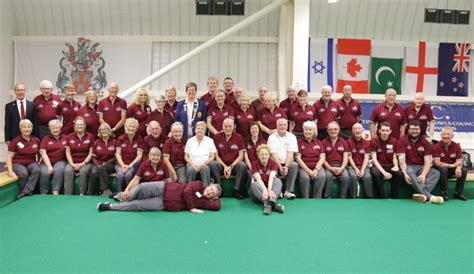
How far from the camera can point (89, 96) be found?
213 inches

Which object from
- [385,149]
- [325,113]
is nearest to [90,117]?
[325,113]

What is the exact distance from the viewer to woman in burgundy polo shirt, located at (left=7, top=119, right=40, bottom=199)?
4.86m

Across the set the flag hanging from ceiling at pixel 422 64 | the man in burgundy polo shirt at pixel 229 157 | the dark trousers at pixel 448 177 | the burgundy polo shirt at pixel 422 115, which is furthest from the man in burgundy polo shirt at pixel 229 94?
the flag hanging from ceiling at pixel 422 64

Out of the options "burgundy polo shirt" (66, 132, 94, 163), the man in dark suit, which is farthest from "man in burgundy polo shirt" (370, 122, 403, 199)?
the man in dark suit

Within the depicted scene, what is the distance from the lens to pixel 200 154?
4.84 m

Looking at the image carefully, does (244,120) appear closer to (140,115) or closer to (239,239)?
(140,115)

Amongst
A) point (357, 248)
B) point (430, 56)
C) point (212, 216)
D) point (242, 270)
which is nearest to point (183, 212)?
point (212, 216)

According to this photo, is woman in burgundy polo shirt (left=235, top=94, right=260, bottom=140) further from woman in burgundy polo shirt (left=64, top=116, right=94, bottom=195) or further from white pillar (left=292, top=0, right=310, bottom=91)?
woman in burgundy polo shirt (left=64, top=116, right=94, bottom=195)

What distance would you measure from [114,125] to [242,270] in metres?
3.74

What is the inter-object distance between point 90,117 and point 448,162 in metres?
5.53

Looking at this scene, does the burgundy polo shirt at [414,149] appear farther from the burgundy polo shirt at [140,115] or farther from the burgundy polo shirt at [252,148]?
the burgundy polo shirt at [140,115]

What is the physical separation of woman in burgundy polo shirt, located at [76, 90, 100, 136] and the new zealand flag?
339 inches

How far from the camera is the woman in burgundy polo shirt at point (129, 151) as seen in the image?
16.0 ft

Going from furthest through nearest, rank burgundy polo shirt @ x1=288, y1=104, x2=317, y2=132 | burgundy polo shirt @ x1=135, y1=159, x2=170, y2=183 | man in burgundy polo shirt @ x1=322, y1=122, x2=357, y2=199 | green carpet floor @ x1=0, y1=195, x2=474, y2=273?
burgundy polo shirt @ x1=288, y1=104, x2=317, y2=132 < man in burgundy polo shirt @ x1=322, y1=122, x2=357, y2=199 < burgundy polo shirt @ x1=135, y1=159, x2=170, y2=183 < green carpet floor @ x1=0, y1=195, x2=474, y2=273
